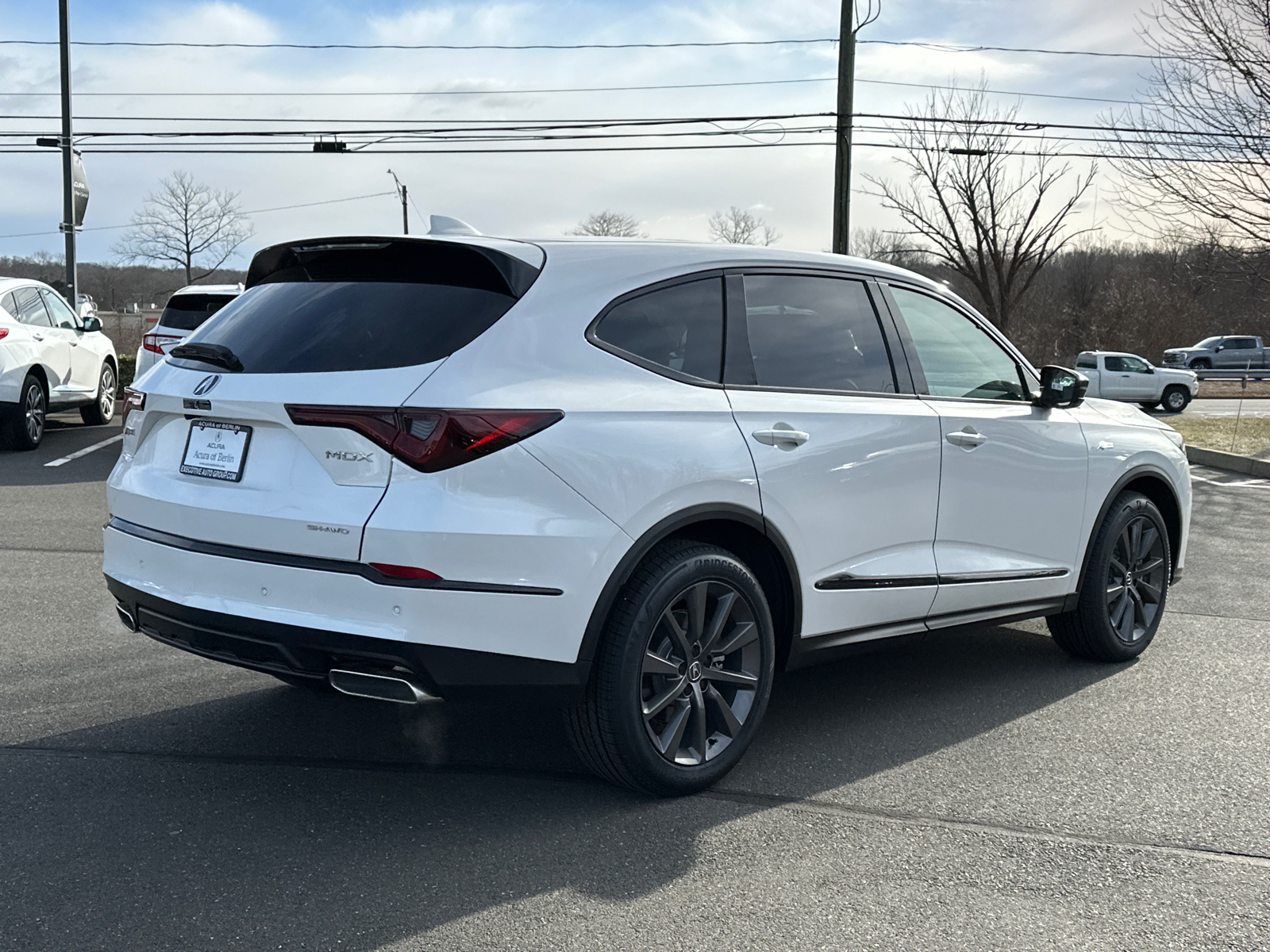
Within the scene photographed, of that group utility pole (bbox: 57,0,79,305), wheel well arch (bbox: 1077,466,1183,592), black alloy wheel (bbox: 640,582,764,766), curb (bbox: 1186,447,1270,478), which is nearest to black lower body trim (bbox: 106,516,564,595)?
black alloy wheel (bbox: 640,582,764,766)

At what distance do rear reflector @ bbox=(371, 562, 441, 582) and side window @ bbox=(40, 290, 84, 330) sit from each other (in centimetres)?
1214

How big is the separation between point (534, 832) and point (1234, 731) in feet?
9.33

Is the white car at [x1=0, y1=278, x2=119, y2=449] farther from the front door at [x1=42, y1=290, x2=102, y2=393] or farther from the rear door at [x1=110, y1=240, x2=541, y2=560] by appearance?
the rear door at [x1=110, y1=240, x2=541, y2=560]

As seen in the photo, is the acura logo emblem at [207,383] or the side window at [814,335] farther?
the side window at [814,335]

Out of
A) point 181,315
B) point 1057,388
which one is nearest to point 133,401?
point 1057,388

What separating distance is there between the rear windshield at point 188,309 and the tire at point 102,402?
268cm

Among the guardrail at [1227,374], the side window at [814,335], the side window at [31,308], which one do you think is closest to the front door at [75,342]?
the side window at [31,308]

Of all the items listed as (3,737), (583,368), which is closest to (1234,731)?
(583,368)

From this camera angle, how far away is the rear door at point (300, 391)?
333cm

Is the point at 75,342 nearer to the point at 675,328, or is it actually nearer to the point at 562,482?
the point at 675,328

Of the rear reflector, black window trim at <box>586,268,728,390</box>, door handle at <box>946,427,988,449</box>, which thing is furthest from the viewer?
door handle at <box>946,427,988,449</box>

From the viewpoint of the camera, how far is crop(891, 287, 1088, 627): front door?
470 cm

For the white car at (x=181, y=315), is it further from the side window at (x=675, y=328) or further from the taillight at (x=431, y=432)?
the taillight at (x=431, y=432)

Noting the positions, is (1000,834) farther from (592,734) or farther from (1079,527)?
(1079,527)
